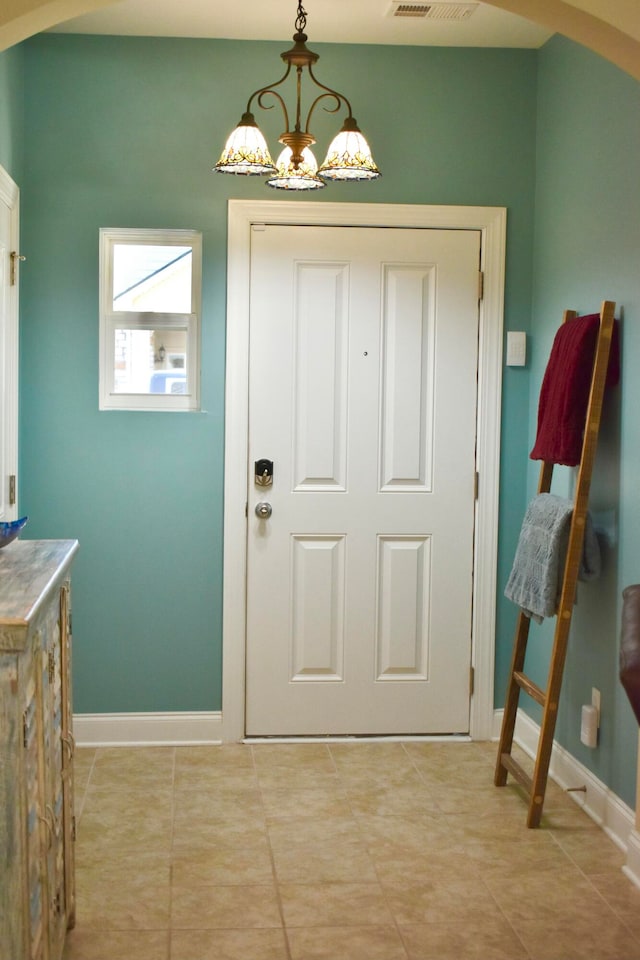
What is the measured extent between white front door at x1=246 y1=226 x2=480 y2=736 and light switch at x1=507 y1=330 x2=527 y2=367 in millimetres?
145

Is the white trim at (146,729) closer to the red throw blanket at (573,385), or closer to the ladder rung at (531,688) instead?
the ladder rung at (531,688)

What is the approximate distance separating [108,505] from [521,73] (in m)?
2.30

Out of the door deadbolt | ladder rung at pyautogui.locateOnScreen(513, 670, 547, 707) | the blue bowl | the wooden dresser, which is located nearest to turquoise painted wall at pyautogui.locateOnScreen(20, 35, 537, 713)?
the door deadbolt

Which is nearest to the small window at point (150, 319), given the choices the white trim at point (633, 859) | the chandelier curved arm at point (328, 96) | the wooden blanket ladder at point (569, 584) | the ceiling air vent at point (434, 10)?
the chandelier curved arm at point (328, 96)

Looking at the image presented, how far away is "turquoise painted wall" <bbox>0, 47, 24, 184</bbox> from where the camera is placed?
3.66m

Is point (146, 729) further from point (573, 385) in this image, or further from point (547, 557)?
point (573, 385)

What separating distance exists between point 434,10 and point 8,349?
1884 mm

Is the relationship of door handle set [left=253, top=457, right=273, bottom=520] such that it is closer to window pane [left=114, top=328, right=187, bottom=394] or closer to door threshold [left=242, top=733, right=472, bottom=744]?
window pane [left=114, top=328, right=187, bottom=394]

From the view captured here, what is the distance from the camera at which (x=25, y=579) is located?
2.14 m

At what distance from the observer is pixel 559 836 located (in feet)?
11.0

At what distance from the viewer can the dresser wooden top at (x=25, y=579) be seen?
183 centimetres

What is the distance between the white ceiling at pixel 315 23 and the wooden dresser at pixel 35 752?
2124mm

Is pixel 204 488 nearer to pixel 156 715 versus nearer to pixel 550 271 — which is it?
pixel 156 715

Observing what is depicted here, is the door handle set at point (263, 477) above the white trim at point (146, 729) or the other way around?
above
